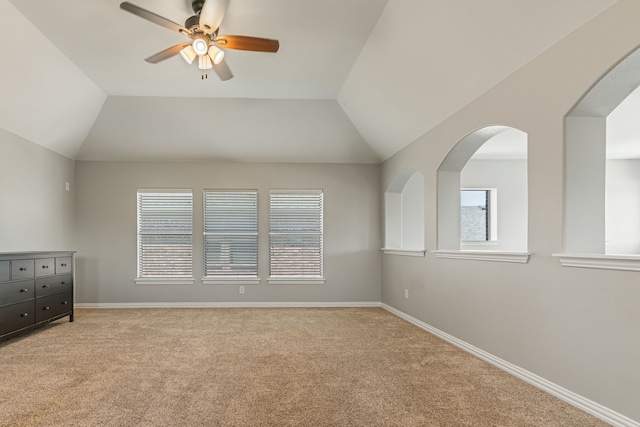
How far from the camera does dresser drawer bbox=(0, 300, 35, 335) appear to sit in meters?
4.08

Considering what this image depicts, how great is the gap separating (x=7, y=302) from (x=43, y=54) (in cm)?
255

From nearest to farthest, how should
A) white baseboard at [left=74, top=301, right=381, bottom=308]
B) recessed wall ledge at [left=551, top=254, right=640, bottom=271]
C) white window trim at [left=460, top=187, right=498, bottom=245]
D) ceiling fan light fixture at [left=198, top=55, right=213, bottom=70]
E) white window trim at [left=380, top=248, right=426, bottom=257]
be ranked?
recessed wall ledge at [left=551, top=254, right=640, bottom=271]
ceiling fan light fixture at [left=198, top=55, right=213, bottom=70]
white window trim at [left=380, top=248, right=426, bottom=257]
white baseboard at [left=74, top=301, right=381, bottom=308]
white window trim at [left=460, top=187, right=498, bottom=245]

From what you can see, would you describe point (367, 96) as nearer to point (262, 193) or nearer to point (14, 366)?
point (262, 193)

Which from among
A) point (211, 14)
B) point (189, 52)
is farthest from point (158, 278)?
point (211, 14)

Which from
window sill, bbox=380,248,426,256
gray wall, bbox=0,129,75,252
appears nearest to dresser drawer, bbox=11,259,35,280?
gray wall, bbox=0,129,75,252

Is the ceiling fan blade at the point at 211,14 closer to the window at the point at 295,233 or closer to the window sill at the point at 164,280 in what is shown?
the window at the point at 295,233

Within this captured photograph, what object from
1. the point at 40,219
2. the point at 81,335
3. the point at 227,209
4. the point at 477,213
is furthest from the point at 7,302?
the point at 477,213

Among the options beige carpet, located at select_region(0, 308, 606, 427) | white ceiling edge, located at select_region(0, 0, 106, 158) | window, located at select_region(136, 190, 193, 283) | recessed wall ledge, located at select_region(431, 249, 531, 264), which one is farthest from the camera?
window, located at select_region(136, 190, 193, 283)

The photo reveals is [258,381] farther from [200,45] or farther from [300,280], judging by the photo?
[300,280]

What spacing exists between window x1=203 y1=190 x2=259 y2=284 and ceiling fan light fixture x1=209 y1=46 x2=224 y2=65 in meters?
3.31

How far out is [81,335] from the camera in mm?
4656

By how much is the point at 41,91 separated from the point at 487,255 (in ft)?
16.5

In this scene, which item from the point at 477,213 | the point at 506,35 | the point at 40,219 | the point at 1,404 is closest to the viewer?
the point at 1,404

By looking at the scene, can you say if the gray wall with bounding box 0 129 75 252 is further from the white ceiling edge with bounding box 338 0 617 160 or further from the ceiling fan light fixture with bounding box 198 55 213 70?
the white ceiling edge with bounding box 338 0 617 160
